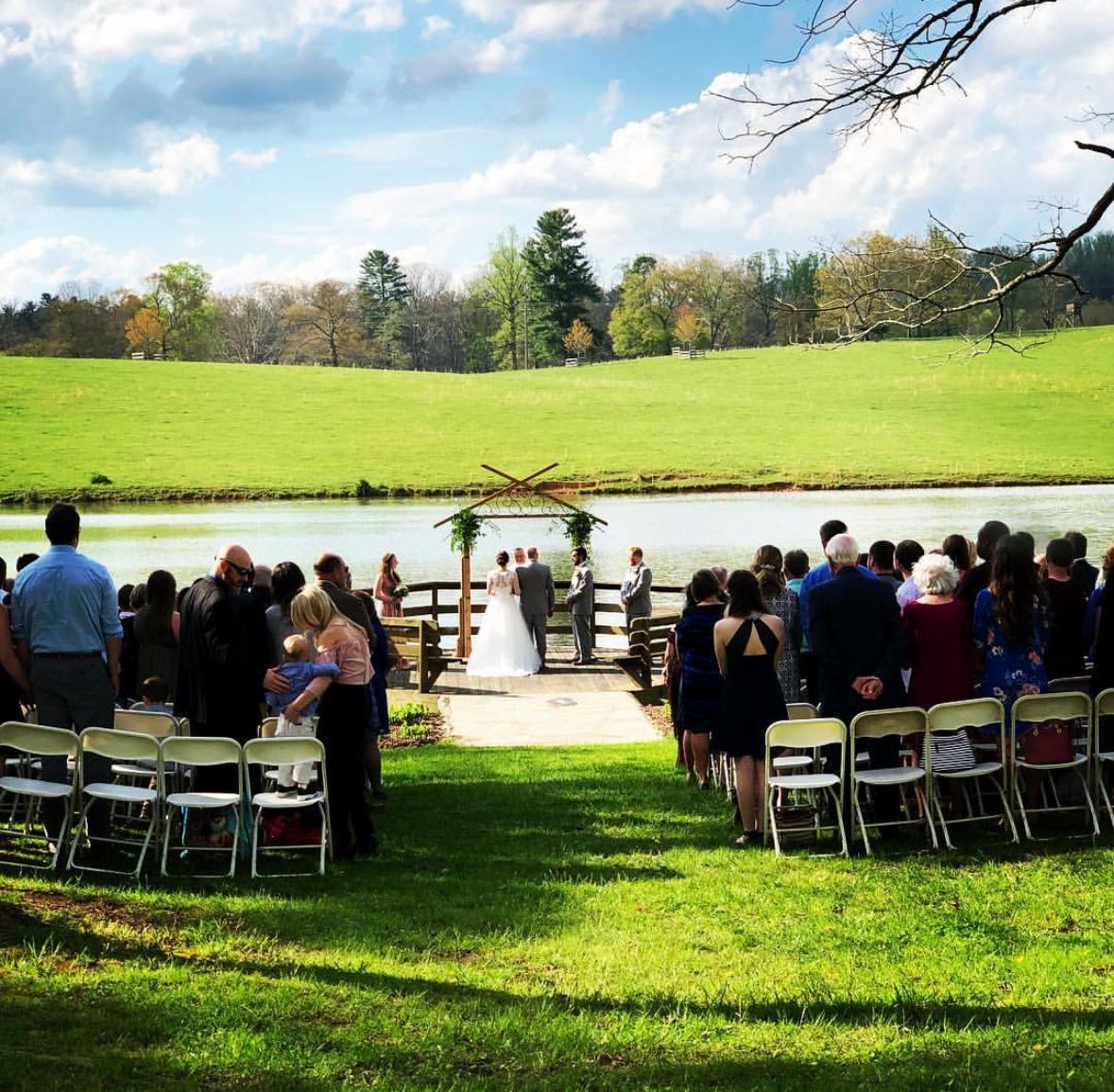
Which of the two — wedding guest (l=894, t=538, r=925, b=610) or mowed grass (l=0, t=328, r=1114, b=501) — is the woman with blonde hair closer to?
wedding guest (l=894, t=538, r=925, b=610)

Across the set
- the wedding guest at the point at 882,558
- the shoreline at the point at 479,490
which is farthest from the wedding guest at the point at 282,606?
the shoreline at the point at 479,490

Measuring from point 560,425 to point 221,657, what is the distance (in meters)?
61.1

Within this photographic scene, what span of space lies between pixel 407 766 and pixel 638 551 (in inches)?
363

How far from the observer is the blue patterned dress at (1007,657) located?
8594mm

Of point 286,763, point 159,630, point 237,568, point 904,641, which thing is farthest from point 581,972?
point 159,630

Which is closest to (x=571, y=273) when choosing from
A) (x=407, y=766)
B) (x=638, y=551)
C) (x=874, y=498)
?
(x=874, y=498)

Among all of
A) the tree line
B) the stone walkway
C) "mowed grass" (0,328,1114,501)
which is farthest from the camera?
the tree line

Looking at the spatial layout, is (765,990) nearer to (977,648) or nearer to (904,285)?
(977,648)

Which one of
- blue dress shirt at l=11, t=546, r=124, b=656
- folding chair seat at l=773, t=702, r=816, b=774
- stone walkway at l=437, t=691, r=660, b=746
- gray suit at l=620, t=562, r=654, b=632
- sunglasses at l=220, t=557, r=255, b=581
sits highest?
sunglasses at l=220, t=557, r=255, b=581

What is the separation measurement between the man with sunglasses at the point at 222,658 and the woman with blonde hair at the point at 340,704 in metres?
0.36

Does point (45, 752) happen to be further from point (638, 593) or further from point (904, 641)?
point (638, 593)

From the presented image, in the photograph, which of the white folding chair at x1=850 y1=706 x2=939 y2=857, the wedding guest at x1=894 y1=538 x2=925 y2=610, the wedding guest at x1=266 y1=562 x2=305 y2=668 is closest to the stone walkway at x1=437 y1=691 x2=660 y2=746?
the wedding guest at x1=894 y1=538 x2=925 y2=610

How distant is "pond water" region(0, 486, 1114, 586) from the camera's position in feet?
120

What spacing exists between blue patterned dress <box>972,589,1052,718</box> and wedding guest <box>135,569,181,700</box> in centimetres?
562
